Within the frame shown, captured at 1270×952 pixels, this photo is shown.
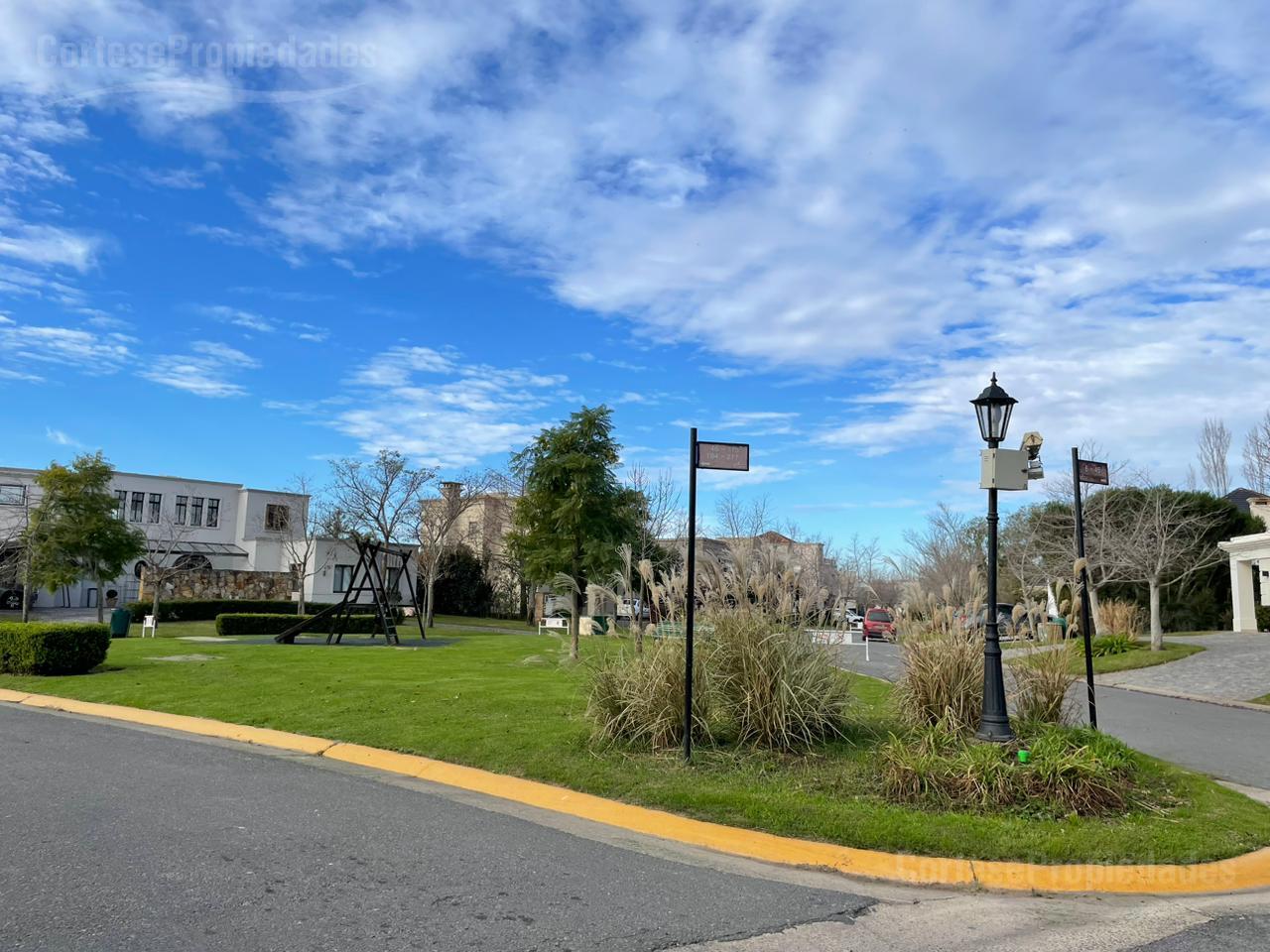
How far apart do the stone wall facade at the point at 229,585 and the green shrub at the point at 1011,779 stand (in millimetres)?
45656

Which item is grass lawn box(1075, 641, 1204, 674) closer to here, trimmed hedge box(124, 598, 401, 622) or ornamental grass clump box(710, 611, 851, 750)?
ornamental grass clump box(710, 611, 851, 750)

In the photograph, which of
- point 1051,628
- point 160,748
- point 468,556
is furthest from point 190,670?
point 468,556

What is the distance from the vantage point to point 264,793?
23.4 feet

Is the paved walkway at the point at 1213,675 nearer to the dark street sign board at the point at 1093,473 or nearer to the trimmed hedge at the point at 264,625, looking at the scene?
the dark street sign board at the point at 1093,473

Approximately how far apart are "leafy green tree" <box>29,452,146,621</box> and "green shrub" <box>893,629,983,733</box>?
96.5 feet

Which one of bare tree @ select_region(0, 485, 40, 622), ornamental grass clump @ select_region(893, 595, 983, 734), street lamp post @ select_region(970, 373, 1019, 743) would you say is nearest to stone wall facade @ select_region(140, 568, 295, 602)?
bare tree @ select_region(0, 485, 40, 622)

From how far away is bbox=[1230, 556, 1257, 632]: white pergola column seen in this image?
34000 millimetres

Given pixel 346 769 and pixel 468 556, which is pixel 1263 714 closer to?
pixel 346 769

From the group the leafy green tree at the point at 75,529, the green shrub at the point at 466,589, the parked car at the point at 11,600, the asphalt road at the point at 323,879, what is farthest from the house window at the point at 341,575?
the asphalt road at the point at 323,879

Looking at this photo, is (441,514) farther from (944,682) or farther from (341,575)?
(944,682)

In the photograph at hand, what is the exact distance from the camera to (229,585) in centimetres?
4909

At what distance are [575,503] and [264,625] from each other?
13.5 meters

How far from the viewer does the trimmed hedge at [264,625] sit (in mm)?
27406

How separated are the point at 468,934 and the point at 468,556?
50.7m
